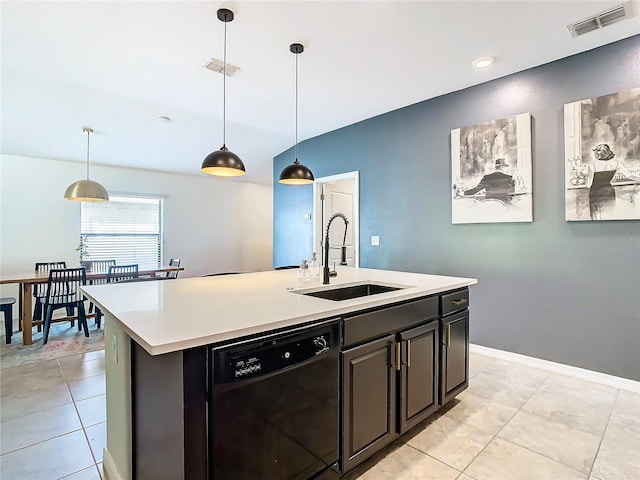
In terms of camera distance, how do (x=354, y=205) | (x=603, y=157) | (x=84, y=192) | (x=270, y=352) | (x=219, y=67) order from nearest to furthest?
(x=270, y=352)
(x=603, y=157)
(x=219, y=67)
(x=84, y=192)
(x=354, y=205)

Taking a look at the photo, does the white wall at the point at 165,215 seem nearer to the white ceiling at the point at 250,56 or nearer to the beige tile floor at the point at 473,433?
the white ceiling at the point at 250,56

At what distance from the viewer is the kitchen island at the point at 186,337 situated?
105 cm

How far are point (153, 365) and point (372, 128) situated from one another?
3.98 meters

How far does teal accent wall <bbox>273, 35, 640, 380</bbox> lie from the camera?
2666 millimetres

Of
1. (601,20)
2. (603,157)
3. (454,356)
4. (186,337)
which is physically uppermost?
(601,20)

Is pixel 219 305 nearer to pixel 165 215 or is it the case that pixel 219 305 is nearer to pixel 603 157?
pixel 603 157

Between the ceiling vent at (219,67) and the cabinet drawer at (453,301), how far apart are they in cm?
270

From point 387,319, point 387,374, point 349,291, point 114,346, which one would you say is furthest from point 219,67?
point 387,374

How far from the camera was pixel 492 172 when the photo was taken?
327cm

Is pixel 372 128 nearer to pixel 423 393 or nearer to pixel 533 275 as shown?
pixel 533 275

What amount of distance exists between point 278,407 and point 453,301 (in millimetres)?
1448

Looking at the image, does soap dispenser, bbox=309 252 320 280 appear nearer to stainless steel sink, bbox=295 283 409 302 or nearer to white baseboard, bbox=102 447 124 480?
stainless steel sink, bbox=295 283 409 302

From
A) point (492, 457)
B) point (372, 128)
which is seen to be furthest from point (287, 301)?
point (372, 128)

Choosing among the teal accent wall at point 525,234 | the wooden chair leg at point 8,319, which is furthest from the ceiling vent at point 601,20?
the wooden chair leg at point 8,319
